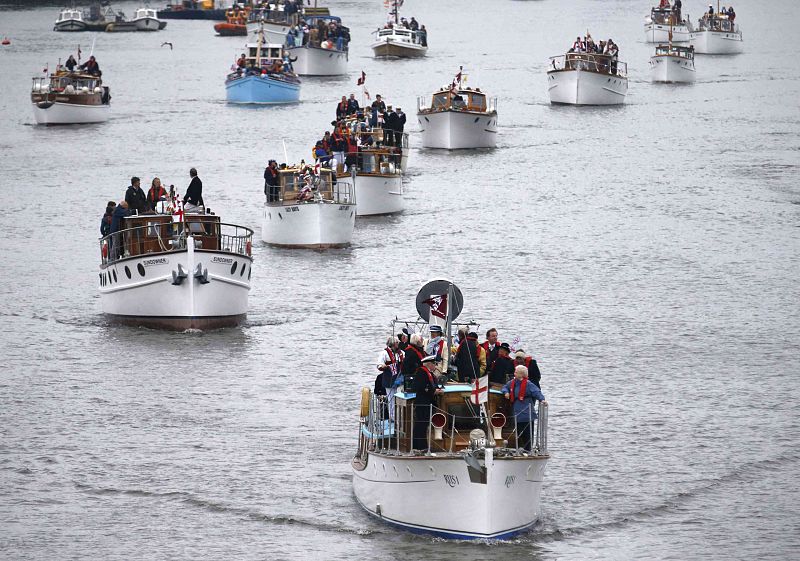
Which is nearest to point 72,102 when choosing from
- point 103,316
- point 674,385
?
A: point 103,316

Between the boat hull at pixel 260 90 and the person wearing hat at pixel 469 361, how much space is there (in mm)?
71926

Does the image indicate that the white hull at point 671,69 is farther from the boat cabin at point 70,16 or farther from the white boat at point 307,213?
the boat cabin at point 70,16

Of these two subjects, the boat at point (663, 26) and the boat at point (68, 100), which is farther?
the boat at point (663, 26)

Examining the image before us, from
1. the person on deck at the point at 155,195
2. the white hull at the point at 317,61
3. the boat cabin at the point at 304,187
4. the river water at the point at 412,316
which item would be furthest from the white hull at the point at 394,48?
the person on deck at the point at 155,195

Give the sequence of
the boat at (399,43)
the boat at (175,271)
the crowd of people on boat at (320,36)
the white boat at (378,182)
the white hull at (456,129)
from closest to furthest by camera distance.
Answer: the boat at (175,271)
the white boat at (378,182)
the white hull at (456,129)
the crowd of people on boat at (320,36)
the boat at (399,43)

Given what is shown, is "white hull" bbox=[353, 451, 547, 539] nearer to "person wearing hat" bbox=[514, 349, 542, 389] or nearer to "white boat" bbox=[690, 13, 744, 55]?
"person wearing hat" bbox=[514, 349, 542, 389]

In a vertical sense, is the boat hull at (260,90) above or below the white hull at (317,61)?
below

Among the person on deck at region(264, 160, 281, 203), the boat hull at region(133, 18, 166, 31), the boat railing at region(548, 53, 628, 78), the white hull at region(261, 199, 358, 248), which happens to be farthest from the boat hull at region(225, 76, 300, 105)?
the boat hull at region(133, 18, 166, 31)

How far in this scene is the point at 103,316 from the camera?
42844mm

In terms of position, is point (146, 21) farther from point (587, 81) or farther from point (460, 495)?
point (460, 495)

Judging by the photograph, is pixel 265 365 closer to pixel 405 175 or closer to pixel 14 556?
pixel 14 556

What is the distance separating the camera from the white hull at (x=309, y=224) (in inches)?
2009

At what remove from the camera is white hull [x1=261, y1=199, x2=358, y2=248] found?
51031 mm

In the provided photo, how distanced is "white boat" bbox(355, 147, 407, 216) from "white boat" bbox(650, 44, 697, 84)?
183 feet
